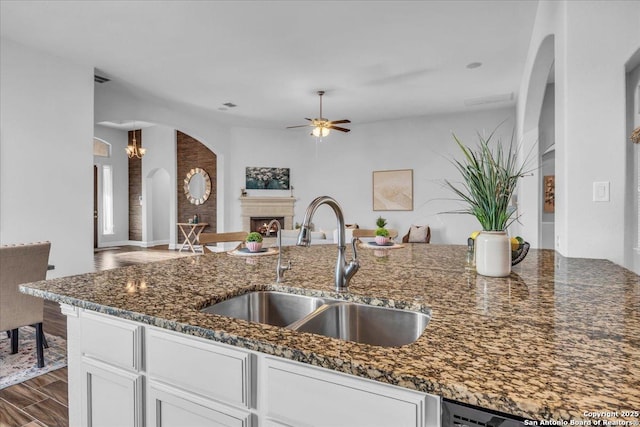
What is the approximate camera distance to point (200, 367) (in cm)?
95

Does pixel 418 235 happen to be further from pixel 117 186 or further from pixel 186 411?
pixel 117 186

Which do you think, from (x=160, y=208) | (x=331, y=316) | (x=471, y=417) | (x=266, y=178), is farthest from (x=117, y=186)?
(x=471, y=417)

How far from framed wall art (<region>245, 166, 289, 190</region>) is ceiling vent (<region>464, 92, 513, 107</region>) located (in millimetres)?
4085

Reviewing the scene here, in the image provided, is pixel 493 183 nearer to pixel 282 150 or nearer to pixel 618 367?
pixel 618 367

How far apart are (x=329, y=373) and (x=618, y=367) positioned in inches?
20.5

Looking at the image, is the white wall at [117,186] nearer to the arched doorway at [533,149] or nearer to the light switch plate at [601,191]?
the arched doorway at [533,149]

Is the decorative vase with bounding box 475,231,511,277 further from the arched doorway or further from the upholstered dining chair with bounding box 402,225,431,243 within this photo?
the upholstered dining chair with bounding box 402,225,431,243

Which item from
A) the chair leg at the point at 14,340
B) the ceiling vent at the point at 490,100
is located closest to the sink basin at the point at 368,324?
the chair leg at the point at 14,340

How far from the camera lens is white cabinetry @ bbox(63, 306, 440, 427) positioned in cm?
72

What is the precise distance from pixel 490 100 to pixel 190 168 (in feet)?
23.5

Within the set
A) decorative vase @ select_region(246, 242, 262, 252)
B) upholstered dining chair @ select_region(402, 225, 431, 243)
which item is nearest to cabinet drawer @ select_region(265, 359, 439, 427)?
decorative vase @ select_region(246, 242, 262, 252)

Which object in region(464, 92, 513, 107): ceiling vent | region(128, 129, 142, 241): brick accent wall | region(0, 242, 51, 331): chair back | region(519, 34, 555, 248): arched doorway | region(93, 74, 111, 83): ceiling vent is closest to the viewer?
region(0, 242, 51, 331): chair back

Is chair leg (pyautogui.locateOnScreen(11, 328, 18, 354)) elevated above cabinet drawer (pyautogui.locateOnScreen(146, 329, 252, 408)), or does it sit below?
below

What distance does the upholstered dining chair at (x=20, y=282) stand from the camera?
2473 mm
